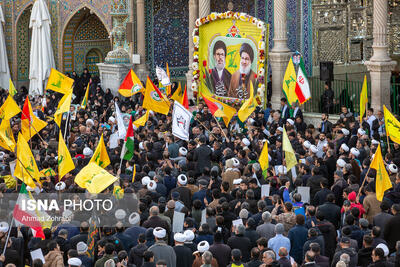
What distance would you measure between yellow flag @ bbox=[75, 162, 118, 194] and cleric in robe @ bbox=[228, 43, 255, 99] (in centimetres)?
1013

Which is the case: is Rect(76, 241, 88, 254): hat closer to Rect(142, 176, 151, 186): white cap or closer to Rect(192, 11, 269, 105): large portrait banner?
Rect(142, 176, 151, 186): white cap

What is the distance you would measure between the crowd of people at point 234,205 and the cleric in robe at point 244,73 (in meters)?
3.48

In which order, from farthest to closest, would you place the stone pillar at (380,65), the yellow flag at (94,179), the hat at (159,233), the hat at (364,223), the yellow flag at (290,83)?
the stone pillar at (380,65)
the yellow flag at (290,83)
the yellow flag at (94,179)
the hat at (364,223)
the hat at (159,233)

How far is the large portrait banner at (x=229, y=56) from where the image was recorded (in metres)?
21.8

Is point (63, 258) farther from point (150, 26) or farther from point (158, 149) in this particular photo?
point (150, 26)

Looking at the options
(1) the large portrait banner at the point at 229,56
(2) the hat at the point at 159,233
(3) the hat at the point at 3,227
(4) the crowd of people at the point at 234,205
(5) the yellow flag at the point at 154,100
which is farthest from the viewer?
(1) the large portrait banner at the point at 229,56

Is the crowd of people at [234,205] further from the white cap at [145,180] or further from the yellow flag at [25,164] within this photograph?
the yellow flag at [25,164]

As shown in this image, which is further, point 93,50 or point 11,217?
point 93,50

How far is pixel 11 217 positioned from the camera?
12.5 m

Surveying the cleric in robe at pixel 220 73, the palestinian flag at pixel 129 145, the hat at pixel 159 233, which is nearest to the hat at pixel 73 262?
the hat at pixel 159 233

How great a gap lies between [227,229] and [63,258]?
89.9 inches

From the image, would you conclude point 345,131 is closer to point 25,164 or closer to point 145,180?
point 145,180

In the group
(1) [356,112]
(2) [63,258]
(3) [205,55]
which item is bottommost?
(2) [63,258]

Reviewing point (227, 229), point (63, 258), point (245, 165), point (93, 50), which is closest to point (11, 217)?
point (63, 258)
